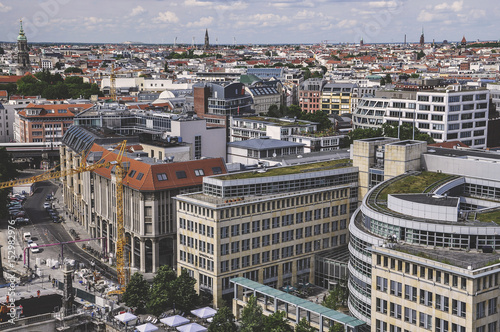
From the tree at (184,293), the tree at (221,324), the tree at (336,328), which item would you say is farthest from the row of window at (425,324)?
the tree at (184,293)

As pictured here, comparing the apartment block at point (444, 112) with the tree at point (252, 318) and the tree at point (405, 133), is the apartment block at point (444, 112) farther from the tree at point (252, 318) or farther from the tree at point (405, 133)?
the tree at point (252, 318)

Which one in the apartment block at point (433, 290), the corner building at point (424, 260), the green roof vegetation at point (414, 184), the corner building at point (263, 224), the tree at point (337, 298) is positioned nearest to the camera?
the apartment block at point (433, 290)

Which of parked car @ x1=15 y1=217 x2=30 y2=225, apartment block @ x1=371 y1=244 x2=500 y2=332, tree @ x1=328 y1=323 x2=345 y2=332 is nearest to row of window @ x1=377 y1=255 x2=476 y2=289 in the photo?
apartment block @ x1=371 y1=244 x2=500 y2=332

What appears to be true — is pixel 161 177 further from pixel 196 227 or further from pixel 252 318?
pixel 252 318

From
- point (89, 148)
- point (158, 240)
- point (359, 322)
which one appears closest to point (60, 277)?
point (158, 240)

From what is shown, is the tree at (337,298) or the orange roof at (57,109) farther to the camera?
the orange roof at (57,109)

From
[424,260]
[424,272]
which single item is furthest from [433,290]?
[424,260]
